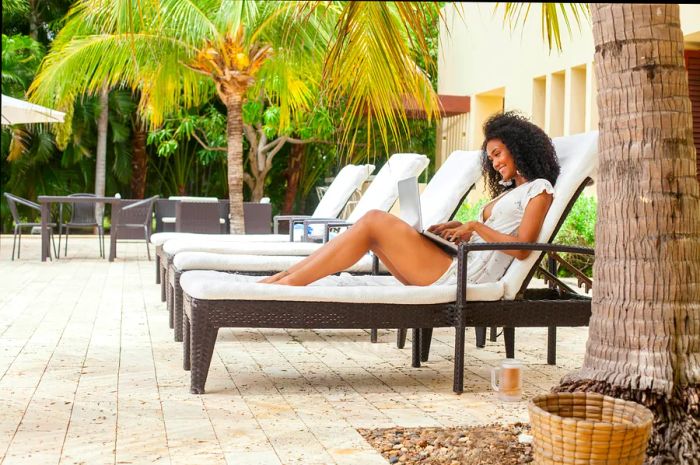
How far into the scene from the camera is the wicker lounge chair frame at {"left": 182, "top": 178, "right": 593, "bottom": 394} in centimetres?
380

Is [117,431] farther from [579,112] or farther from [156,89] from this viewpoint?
[579,112]

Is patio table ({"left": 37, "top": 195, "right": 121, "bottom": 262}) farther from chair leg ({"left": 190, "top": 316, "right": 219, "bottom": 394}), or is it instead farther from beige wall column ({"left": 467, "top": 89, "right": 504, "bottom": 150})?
chair leg ({"left": 190, "top": 316, "right": 219, "bottom": 394})

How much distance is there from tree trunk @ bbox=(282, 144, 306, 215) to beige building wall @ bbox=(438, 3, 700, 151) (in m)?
3.49

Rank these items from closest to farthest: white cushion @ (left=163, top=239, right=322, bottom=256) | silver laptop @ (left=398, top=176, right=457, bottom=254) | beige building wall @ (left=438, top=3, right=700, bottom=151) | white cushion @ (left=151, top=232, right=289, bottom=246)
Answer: silver laptop @ (left=398, top=176, right=457, bottom=254) → white cushion @ (left=163, top=239, right=322, bottom=256) → white cushion @ (left=151, top=232, right=289, bottom=246) → beige building wall @ (left=438, top=3, right=700, bottom=151)

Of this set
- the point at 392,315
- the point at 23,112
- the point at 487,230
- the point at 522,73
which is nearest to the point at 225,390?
the point at 392,315

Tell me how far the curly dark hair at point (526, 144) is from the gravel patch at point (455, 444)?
1492 mm

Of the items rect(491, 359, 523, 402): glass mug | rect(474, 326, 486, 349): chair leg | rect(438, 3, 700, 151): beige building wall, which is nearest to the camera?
rect(491, 359, 523, 402): glass mug

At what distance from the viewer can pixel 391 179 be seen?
6.86m

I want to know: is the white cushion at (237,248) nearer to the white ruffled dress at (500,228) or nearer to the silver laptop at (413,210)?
the silver laptop at (413,210)

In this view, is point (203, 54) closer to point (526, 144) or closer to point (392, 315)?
point (526, 144)

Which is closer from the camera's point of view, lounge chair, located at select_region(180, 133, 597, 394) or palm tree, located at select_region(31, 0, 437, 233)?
lounge chair, located at select_region(180, 133, 597, 394)

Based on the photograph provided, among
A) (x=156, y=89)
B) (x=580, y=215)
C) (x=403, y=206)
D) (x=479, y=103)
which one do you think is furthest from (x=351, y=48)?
(x=479, y=103)

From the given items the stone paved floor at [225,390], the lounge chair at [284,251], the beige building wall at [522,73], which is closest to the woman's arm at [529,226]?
the stone paved floor at [225,390]

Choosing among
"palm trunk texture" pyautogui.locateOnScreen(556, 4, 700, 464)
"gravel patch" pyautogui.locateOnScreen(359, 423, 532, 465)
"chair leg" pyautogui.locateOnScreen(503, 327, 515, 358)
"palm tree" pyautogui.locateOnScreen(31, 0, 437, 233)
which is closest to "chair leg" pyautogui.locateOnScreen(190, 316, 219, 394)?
"gravel patch" pyautogui.locateOnScreen(359, 423, 532, 465)
